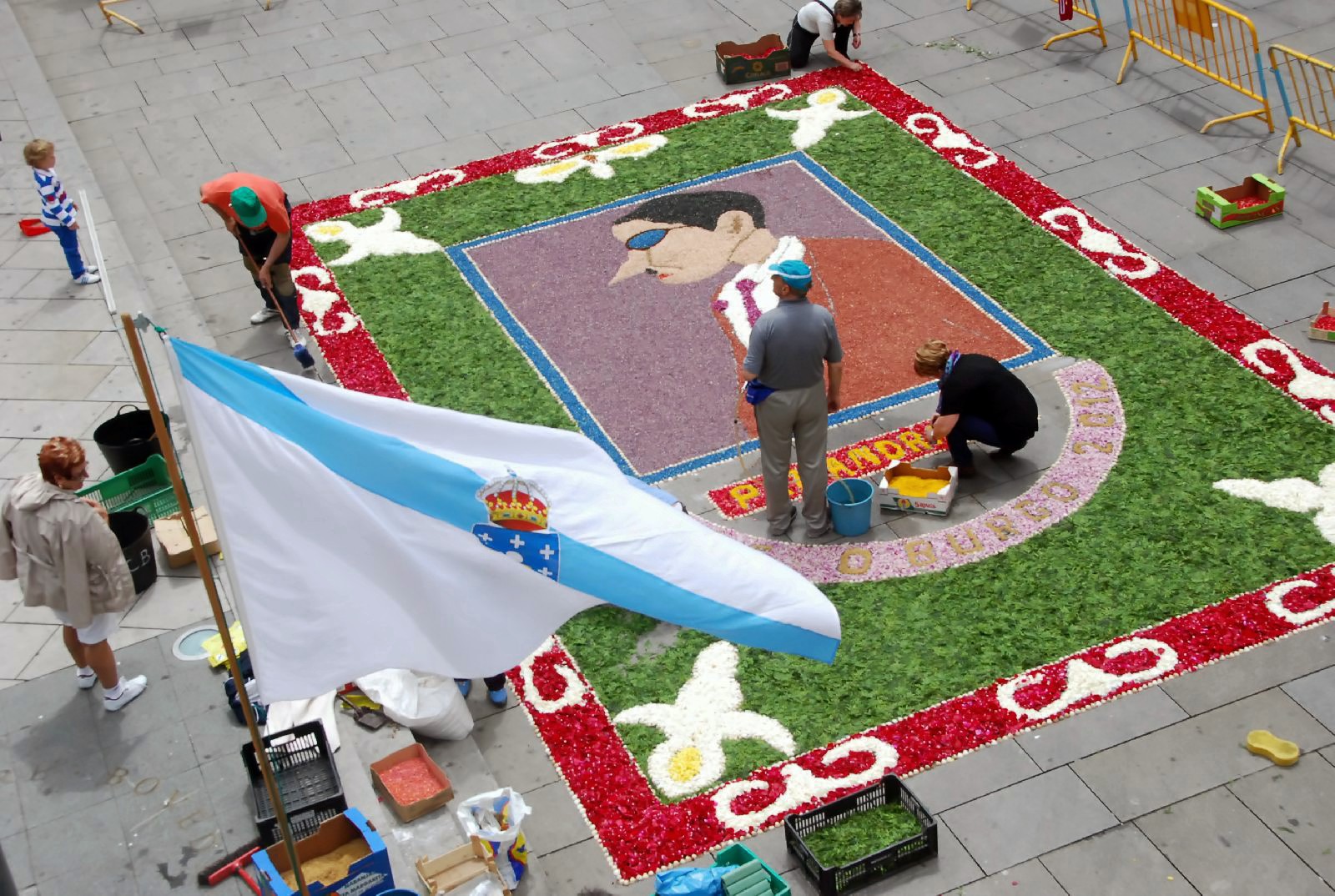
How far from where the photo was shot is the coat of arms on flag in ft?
18.2

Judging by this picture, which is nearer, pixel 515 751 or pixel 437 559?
pixel 437 559

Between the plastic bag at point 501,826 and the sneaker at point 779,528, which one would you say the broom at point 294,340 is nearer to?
the sneaker at point 779,528

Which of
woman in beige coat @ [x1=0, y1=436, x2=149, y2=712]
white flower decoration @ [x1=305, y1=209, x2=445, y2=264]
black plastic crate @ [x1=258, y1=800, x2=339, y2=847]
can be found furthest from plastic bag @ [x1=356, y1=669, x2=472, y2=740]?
white flower decoration @ [x1=305, y1=209, x2=445, y2=264]

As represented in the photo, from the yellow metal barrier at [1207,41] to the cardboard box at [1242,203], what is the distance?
4.78ft

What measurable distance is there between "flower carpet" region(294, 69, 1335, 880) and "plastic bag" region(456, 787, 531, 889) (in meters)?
0.57

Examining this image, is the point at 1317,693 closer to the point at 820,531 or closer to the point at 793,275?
the point at 820,531

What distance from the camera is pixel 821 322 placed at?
355 inches

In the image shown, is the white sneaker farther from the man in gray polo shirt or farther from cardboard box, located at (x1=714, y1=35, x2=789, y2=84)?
cardboard box, located at (x1=714, y1=35, x2=789, y2=84)

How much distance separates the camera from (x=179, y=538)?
9.63m

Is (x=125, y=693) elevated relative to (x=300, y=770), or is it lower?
lower

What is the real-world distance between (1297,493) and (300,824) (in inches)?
259

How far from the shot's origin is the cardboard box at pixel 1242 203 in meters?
12.5

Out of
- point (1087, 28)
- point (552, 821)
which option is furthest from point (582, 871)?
point (1087, 28)

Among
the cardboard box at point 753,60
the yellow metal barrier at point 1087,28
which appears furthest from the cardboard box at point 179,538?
the yellow metal barrier at point 1087,28
